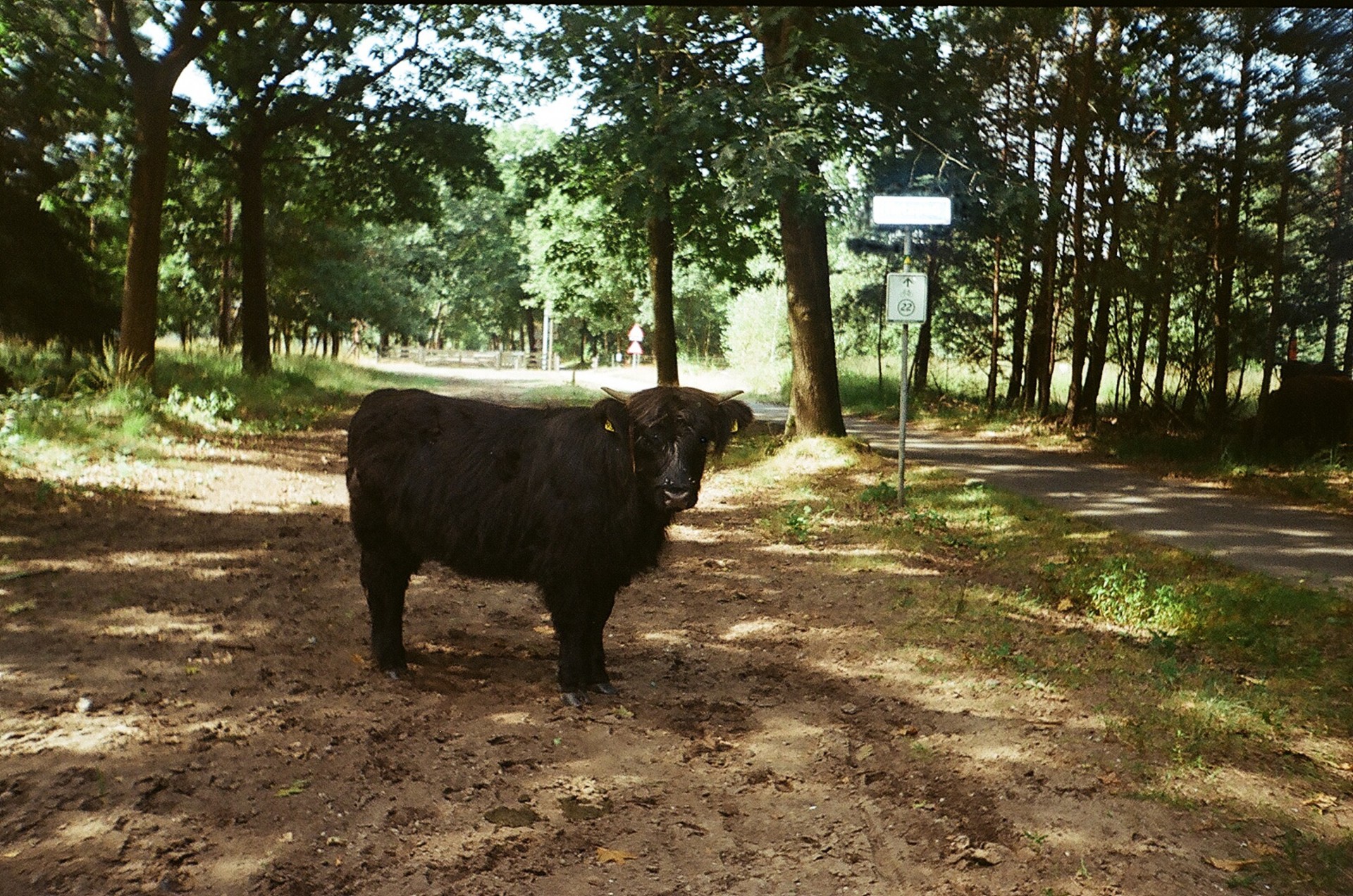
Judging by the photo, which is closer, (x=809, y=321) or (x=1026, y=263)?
(x=809, y=321)

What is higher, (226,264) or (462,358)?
(226,264)

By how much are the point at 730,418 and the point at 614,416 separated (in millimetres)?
592

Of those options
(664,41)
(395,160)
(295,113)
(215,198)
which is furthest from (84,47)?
(215,198)

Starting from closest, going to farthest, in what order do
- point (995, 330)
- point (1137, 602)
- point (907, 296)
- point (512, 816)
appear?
point (512, 816) → point (1137, 602) → point (907, 296) → point (995, 330)

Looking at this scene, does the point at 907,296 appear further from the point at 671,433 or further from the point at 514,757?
the point at 514,757

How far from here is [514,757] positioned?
452cm

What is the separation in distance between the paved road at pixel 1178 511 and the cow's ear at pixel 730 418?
4.76 metres

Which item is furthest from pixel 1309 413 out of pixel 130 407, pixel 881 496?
pixel 130 407

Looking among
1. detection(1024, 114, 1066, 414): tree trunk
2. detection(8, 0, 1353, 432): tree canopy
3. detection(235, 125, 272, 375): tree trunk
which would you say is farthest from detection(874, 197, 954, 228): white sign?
detection(235, 125, 272, 375): tree trunk

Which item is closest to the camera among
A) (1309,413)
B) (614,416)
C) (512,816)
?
(512,816)

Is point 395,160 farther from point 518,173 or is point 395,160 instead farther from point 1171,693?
point 1171,693

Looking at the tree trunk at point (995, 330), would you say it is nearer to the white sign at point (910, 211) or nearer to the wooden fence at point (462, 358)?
the white sign at point (910, 211)

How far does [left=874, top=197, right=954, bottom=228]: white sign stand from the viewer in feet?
31.2

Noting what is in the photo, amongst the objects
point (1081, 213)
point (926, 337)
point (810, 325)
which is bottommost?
point (810, 325)
